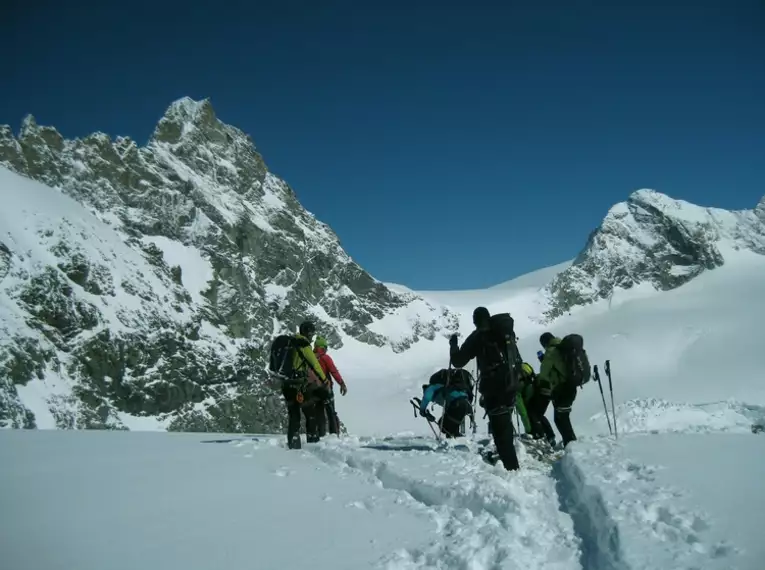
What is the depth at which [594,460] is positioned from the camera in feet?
25.2

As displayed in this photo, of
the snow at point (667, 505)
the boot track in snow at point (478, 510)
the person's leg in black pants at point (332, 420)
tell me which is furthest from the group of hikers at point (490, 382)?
the person's leg in black pants at point (332, 420)

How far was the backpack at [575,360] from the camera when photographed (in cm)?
998

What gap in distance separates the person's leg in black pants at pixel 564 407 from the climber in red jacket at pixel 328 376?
13.6 feet

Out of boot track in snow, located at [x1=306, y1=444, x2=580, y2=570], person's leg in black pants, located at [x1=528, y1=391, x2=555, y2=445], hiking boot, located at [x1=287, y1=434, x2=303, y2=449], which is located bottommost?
boot track in snow, located at [x1=306, y1=444, x2=580, y2=570]

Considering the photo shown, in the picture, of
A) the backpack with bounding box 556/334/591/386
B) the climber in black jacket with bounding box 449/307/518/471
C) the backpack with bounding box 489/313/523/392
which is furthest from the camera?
the backpack with bounding box 556/334/591/386

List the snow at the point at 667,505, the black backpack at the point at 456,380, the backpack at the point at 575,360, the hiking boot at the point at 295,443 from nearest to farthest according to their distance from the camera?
the snow at the point at 667,505
the backpack at the point at 575,360
the hiking boot at the point at 295,443
the black backpack at the point at 456,380

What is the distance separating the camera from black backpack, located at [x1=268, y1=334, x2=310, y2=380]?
1105cm

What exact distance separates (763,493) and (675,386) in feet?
619

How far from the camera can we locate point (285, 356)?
36.5 feet

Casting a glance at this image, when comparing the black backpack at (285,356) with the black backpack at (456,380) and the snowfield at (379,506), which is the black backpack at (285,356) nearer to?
the snowfield at (379,506)

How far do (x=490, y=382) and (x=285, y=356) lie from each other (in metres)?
4.28

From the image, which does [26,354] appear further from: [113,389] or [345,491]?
[345,491]

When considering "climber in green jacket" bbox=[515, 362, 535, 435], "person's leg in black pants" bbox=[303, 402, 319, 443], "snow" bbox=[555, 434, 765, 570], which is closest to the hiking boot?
"person's leg in black pants" bbox=[303, 402, 319, 443]

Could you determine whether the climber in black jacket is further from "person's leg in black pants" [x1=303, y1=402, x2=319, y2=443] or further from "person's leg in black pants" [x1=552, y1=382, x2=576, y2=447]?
"person's leg in black pants" [x1=303, y1=402, x2=319, y2=443]
